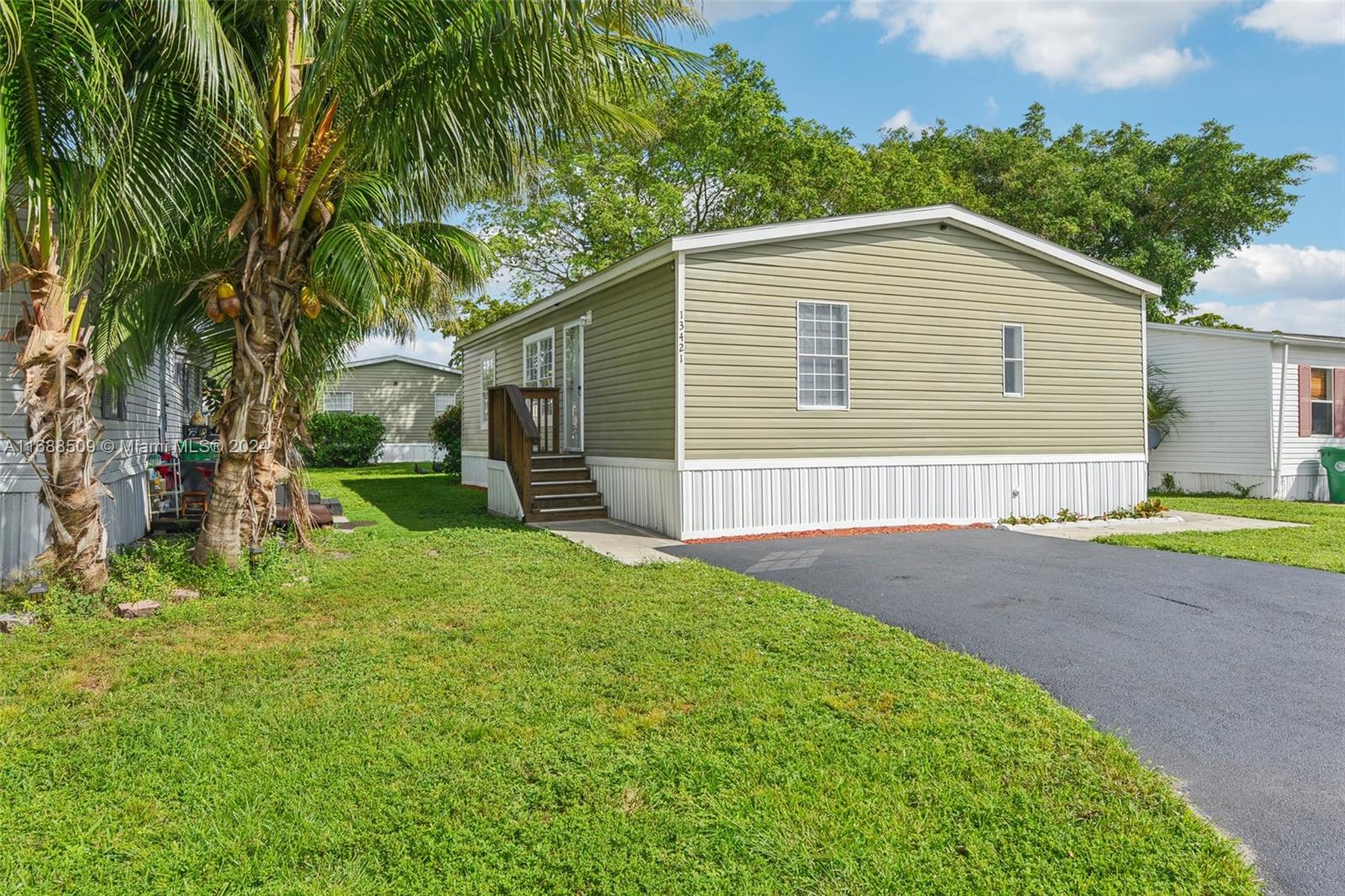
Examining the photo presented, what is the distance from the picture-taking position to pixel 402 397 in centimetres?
2789

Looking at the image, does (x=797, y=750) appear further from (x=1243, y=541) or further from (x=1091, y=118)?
(x=1091, y=118)

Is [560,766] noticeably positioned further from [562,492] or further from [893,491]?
[562,492]

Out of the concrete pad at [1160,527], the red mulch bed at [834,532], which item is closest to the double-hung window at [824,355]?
the red mulch bed at [834,532]

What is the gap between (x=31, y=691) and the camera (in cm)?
401

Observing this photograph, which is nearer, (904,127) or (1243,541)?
(1243,541)

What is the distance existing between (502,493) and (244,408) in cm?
558

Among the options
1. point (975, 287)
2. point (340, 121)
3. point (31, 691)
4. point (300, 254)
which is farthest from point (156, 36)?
point (975, 287)

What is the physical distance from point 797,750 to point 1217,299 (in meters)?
31.3

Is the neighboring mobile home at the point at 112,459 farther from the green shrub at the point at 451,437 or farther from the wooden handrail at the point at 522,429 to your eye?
the green shrub at the point at 451,437

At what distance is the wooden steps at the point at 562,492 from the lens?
10.7 metres

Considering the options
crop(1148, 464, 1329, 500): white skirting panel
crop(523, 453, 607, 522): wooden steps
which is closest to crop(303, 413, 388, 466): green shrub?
crop(523, 453, 607, 522): wooden steps

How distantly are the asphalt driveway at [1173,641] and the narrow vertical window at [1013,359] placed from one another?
2.94 metres

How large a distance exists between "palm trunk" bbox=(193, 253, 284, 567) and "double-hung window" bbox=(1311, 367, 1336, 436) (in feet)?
58.2

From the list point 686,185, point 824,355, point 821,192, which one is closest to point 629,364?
point 824,355
